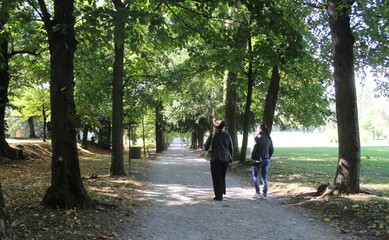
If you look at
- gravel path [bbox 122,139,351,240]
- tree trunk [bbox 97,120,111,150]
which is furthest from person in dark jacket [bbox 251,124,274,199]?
tree trunk [bbox 97,120,111,150]

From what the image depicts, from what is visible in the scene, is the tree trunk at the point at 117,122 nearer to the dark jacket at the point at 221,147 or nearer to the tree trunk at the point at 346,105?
the dark jacket at the point at 221,147

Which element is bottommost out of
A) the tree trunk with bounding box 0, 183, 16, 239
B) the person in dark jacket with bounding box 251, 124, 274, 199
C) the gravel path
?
the gravel path

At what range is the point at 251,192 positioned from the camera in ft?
30.1

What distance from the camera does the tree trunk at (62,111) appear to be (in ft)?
18.5

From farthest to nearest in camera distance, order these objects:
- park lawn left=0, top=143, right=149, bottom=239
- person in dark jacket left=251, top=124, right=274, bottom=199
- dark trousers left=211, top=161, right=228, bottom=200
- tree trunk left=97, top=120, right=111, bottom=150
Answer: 1. tree trunk left=97, top=120, right=111, bottom=150
2. person in dark jacket left=251, top=124, right=274, bottom=199
3. dark trousers left=211, top=161, right=228, bottom=200
4. park lawn left=0, top=143, right=149, bottom=239

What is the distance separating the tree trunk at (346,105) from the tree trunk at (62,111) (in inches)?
215

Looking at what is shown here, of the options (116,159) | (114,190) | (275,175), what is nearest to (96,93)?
(116,159)

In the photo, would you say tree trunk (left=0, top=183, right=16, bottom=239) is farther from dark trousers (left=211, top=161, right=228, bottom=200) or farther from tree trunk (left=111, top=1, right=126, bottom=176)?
tree trunk (left=111, top=1, right=126, bottom=176)

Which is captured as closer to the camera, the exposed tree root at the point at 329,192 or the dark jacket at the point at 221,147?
the exposed tree root at the point at 329,192

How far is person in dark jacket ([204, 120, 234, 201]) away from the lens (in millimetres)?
7715

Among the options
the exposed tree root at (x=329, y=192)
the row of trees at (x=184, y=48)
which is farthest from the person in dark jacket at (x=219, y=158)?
the exposed tree root at (x=329, y=192)

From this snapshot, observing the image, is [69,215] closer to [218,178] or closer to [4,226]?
[4,226]

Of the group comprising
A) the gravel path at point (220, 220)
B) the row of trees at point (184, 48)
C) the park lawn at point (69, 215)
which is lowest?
the gravel path at point (220, 220)

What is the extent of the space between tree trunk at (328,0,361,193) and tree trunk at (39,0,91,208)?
545 centimetres
